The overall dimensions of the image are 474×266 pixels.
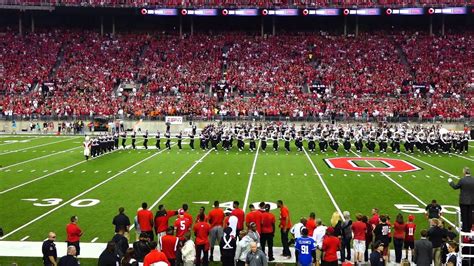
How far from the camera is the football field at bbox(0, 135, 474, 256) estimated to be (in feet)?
49.5

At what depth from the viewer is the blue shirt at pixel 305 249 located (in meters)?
9.64

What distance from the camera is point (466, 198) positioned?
431 inches

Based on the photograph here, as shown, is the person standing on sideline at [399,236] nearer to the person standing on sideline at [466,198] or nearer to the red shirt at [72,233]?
the person standing on sideline at [466,198]

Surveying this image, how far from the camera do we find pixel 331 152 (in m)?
29.6

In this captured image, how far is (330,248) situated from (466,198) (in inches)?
129

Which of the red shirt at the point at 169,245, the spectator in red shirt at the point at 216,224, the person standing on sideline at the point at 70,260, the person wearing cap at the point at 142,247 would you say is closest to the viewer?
the person standing on sideline at the point at 70,260

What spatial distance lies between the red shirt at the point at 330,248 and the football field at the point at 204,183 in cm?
321

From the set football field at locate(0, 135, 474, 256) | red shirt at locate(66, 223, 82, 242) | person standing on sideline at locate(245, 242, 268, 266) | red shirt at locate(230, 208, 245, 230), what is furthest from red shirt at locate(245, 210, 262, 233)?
red shirt at locate(66, 223, 82, 242)

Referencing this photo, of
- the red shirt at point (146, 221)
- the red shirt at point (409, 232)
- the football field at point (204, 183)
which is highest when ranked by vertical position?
the red shirt at point (146, 221)

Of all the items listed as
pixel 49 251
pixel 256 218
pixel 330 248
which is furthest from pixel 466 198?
pixel 49 251

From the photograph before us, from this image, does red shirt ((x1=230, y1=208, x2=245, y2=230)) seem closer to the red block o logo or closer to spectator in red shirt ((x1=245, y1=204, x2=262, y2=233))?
spectator in red shirt ((x1=245, y1=204, x2=262, y2=233))

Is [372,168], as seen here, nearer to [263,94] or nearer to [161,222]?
[161,222]

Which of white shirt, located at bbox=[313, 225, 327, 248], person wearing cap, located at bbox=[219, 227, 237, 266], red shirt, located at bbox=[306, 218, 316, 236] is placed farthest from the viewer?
red shirt, located at bbox=[306, 218, 316, 236]

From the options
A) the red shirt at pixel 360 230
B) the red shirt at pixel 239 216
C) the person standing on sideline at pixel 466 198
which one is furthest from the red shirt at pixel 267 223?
the person standing on sideline at pixel 466 198
